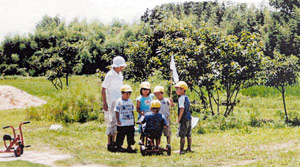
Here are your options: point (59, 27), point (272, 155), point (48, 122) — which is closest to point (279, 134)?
point (272, 155)

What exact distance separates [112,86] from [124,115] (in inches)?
27.5

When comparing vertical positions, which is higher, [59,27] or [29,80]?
[59,27]

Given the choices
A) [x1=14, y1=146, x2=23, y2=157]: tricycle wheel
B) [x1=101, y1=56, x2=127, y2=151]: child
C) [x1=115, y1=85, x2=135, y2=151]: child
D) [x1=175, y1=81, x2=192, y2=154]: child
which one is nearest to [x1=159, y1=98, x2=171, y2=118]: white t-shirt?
[x1=175, y1=81, x2=192, y2=154]: child

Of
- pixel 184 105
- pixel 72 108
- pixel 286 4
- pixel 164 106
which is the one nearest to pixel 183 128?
pixel 184 105

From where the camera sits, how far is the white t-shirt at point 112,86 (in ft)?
25.8

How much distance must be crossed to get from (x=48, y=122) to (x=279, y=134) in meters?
7.08

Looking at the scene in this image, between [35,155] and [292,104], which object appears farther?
[292,104]

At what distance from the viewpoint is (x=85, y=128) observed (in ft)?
36.8

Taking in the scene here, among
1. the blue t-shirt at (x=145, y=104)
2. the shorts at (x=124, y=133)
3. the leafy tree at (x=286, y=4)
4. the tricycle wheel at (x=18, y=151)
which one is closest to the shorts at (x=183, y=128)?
the blue t-shirt at (x=145, y=104)

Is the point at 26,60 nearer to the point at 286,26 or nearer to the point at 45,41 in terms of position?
the point at 45,41

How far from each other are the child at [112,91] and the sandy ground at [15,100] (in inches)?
411

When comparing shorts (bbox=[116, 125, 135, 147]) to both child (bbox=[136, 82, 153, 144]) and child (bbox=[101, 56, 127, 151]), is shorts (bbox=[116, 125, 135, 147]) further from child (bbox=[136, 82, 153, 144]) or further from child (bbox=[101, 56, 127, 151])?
→ child (bbox=[136, 82, 153, 144])

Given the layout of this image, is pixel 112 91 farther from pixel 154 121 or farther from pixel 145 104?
pixel 154 121

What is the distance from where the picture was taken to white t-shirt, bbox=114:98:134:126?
7.57 metres
